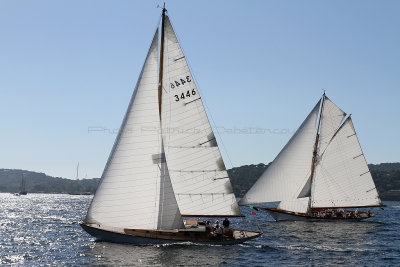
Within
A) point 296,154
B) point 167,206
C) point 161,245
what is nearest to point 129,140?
point 167,206

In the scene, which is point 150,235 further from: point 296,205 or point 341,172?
point 341,172

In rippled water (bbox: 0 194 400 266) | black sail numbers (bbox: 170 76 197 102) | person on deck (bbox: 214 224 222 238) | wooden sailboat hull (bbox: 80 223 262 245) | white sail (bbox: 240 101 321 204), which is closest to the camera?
rippled water (bbox: 0 194 400 266)

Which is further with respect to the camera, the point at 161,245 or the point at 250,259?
the point at 161,245

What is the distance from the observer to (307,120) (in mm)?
57938

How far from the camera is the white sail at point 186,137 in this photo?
33.3m

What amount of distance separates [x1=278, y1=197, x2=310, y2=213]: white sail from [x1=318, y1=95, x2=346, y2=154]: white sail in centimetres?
684

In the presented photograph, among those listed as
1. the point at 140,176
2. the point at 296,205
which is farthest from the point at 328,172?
the point at 140,176

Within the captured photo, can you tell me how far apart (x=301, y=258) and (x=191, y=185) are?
31.0ft

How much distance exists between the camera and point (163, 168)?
32688mm

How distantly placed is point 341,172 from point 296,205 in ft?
23.9

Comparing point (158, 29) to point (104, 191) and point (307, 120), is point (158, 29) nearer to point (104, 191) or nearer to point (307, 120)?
point (104, 191)

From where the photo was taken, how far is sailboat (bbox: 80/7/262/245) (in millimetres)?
32125

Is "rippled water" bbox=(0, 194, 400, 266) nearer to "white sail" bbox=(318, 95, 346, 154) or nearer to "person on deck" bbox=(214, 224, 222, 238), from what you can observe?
"person on deck" bbox=(214, 224, 222, 238)

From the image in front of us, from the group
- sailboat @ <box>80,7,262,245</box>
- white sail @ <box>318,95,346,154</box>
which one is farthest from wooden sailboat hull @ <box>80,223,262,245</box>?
white sail @ <box>318,95,346,154</box>
